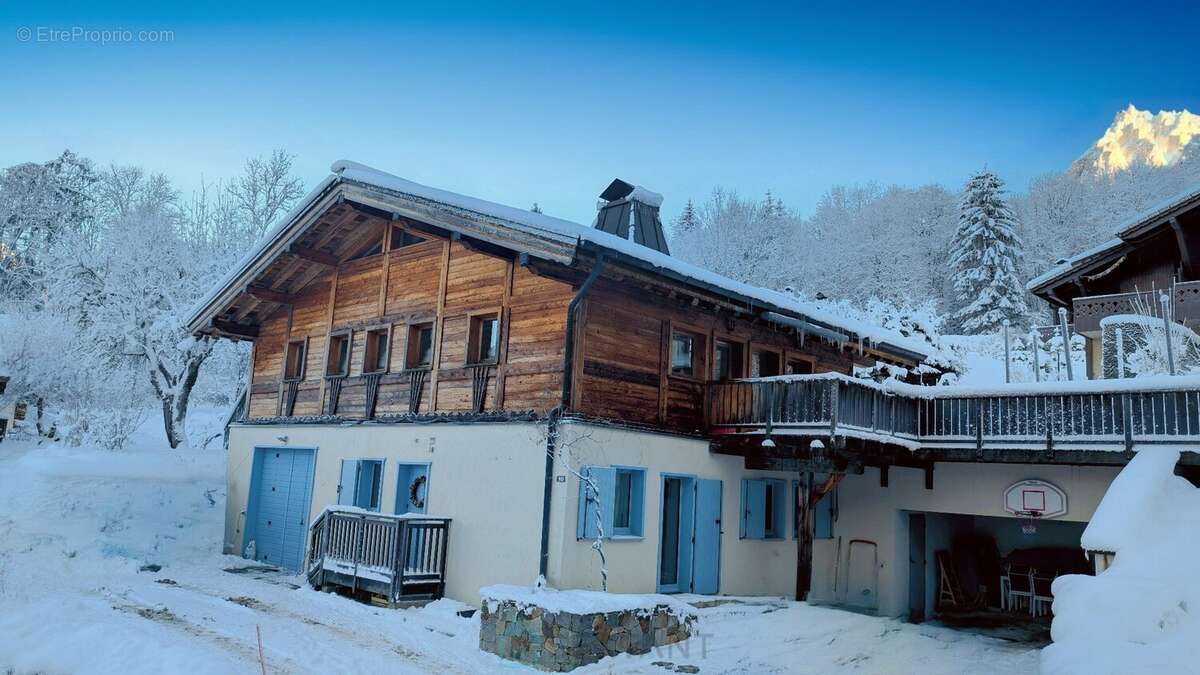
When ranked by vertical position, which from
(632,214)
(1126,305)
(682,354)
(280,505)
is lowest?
(280,505)

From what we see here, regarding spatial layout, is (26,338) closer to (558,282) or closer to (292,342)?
(292,342)

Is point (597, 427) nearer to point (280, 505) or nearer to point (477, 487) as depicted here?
point (477, 487)

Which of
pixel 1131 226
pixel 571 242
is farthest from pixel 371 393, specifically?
pixel 1131 226

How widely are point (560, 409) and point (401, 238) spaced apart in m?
6.44

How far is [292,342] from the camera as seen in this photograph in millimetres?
19328

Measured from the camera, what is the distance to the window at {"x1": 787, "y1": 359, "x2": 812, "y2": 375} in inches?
689

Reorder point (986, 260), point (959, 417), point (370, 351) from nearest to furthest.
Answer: point (959, 417)
point (370, 351)
point (986, 260)

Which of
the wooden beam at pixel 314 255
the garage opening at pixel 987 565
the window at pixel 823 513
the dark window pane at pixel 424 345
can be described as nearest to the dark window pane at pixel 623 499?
the dark window pane at pixel 424 345

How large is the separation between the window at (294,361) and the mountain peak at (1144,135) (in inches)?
3324

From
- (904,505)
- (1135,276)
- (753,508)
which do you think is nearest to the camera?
(753,508)

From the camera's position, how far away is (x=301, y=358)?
19.1m

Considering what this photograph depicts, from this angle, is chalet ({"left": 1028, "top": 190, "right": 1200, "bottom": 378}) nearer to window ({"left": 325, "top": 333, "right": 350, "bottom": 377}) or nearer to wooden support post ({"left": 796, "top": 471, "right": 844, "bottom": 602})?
wooden support post ({"left": 796, "top": 471, "right": 844, "bottom": 602})

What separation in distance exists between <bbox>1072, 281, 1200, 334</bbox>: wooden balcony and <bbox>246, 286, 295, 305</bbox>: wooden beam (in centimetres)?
2086

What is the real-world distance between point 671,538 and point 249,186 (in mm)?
25329
